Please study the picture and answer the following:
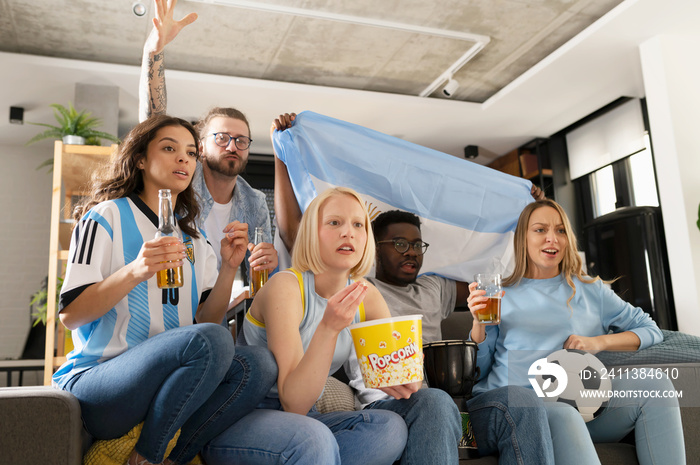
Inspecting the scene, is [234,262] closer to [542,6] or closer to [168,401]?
[168,401]

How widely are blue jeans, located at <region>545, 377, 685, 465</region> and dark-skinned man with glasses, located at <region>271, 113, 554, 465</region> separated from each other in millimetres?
87

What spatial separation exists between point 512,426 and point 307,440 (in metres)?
0.63

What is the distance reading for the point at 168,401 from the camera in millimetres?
1288

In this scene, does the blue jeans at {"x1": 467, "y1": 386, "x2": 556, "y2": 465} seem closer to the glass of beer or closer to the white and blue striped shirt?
the glass of beer

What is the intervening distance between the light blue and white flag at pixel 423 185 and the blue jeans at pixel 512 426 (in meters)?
0.89

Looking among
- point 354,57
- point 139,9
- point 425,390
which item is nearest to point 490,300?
point 425,390

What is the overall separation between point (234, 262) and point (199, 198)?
46cm

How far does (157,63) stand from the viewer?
8.00 feet

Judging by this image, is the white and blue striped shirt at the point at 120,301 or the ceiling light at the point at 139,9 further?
the ceiling light at the point at 139,9

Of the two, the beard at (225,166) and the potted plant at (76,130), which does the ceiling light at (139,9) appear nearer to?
the potted plant at (76,130)

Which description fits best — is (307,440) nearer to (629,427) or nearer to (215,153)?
(629,427)

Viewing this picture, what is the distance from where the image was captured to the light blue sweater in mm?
1995

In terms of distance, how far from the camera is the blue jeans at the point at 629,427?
1632 millimetres

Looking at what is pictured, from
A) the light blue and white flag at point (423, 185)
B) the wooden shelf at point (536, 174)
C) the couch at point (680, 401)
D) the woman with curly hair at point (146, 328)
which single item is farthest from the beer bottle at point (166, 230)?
the wooden shelf at point (536, 174)
